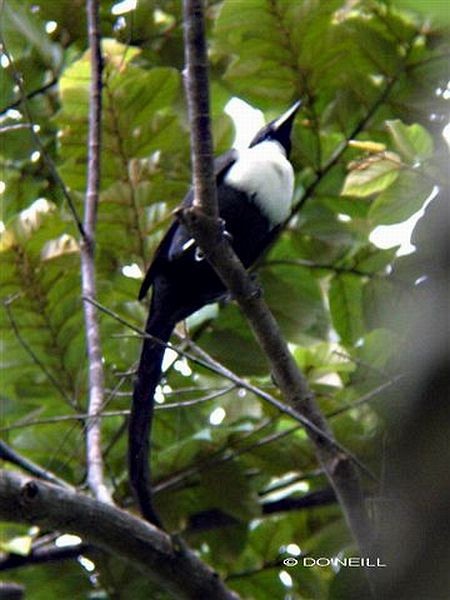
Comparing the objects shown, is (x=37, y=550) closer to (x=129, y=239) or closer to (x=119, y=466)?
(x=119, y=466)

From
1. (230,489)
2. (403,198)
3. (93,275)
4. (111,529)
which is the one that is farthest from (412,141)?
(111,529)

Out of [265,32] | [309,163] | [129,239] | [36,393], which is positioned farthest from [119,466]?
[265,32]

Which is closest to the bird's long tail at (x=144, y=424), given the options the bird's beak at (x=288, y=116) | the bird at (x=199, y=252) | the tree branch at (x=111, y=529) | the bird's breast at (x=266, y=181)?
the bird at (x=199, y=252)

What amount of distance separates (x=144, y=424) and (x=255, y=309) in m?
0.48

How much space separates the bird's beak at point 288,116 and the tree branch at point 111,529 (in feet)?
4.56

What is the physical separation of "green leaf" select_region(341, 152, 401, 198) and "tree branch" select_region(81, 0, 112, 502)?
2.08 ft

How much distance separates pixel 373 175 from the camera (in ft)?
7.84

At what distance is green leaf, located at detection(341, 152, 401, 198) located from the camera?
2.32m

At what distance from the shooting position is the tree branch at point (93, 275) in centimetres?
216

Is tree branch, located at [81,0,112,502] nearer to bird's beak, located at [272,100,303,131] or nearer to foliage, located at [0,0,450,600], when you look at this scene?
foliage, located at [0,0,450,600]

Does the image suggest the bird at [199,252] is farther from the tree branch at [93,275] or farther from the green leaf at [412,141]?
the green leaf at [412,141]

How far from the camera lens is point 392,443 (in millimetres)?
362

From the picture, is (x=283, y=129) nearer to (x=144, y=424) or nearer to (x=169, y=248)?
(x=169, y=248)

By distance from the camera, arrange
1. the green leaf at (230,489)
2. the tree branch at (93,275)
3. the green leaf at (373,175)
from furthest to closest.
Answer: the green leaf at (230,489)
the green leaf at (373,175)
the tree branch at (93,275)
